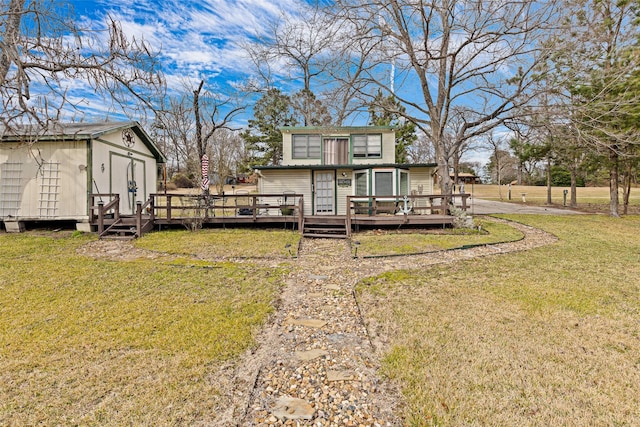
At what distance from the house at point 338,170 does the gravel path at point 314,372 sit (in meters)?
8.93

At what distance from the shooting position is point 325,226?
11422 mm

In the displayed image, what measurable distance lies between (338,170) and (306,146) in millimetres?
2078

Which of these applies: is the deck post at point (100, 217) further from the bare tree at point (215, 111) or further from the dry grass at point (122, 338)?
the bare tree at point (215, 111)

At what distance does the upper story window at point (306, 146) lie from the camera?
14586 mm

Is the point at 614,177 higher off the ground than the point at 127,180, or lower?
higher

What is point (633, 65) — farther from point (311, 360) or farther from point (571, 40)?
point (311, 360)

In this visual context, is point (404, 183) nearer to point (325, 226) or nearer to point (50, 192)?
point (325, 226)

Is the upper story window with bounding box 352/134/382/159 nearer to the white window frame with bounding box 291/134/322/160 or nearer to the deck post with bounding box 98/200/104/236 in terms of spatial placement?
the white window frame with bounding box 291/134/322/160

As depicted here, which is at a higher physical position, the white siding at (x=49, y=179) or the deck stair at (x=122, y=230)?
the white siding at (x=49, y=179)

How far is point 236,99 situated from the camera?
1934 centimetres

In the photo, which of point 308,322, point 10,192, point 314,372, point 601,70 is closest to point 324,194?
point 308,322

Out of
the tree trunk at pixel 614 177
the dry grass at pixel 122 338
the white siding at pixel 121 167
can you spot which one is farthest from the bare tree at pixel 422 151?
the dry grass at pixel 122 338

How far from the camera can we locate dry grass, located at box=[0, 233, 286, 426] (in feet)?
7.42

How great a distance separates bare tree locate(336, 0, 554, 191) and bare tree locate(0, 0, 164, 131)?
8.69 meters
